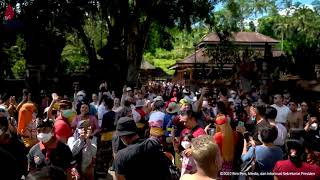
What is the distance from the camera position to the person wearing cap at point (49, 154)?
18.4 ft

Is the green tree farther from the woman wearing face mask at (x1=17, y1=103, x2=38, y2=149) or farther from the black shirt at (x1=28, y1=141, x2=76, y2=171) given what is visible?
the black shirt at (x1=28, y1=141, x2=76, y2=171)

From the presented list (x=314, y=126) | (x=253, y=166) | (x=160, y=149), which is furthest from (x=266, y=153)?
(x=314, y=126)

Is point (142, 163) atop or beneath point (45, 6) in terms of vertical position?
beneath

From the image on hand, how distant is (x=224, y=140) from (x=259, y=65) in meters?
17.7

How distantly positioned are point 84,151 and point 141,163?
1931 mm

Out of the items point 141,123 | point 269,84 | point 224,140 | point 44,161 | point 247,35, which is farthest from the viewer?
point 247,35

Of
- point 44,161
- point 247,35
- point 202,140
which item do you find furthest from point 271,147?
point 247,35

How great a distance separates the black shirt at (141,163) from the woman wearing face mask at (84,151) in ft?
5.74

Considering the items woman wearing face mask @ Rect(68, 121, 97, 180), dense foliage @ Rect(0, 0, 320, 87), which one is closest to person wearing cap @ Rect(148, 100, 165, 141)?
woman wearing face mask @ Rect(68, 121, 97, 180)

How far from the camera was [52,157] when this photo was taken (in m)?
5.69

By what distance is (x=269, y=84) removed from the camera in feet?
70.3

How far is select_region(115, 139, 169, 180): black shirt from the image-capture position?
5.00 metres

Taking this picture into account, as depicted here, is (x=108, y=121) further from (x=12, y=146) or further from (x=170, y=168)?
(x=12, y=146)

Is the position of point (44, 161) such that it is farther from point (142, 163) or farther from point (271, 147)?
point (271, 147)
